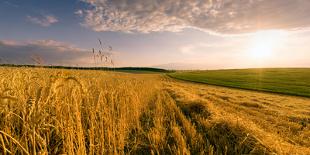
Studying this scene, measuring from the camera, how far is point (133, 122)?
5.38 m

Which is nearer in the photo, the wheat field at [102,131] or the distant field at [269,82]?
the wheat field at [102,131]

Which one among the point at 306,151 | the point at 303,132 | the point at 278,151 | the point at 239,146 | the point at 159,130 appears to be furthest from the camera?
the point at 303,132

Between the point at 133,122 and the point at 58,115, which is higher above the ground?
the point at 58,115

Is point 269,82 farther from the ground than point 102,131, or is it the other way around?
point 102,131

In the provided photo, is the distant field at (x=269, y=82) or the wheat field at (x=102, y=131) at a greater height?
the wheat field at (x=102, y=131)

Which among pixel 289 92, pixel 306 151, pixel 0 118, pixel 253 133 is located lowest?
pixel 289 92

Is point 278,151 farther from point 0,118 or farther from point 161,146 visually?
point 0,118

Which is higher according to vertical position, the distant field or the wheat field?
the wheat field

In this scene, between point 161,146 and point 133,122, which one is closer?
point 161,146

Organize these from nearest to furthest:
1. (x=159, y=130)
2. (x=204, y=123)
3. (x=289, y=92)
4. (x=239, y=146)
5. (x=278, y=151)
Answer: (x=278, y=151) < (x=239, y=146) < (x=159, y=130) < (x=204, y=123) < (x=289, y=92)

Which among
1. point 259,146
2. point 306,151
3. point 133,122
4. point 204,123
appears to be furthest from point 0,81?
point 306,151

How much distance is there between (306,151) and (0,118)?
510cm

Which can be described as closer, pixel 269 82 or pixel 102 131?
pixel 102 131

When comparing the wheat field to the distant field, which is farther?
the distant field
